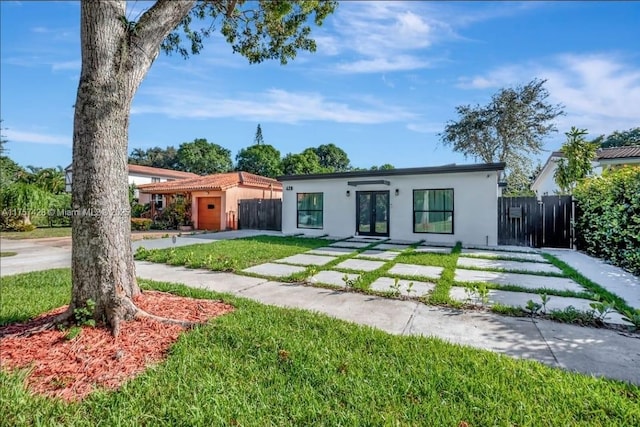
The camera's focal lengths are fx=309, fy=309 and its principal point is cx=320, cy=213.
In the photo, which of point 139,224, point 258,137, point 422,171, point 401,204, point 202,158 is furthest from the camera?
point 258,137

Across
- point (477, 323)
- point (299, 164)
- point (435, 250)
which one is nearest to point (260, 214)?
point (435, 250)

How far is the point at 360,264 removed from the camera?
7363 mm

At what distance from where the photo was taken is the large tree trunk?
10.2ft

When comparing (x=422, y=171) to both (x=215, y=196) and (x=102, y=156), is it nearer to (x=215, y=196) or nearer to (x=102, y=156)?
(x=102, y=156)

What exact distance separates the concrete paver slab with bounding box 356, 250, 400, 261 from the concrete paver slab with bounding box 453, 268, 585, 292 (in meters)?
2.00

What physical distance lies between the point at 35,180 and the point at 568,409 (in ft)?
104

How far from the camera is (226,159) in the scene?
40.5 metres

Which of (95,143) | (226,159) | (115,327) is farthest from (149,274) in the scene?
(226,159)

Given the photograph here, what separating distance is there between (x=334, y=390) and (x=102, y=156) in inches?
123

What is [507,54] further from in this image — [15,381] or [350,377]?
[15,381]

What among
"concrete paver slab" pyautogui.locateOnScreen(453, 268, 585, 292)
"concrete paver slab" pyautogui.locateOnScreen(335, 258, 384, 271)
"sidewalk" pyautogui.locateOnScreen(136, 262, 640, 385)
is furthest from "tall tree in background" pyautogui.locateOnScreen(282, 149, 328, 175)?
"sidewalk" pyautogui.locateOnScreen(136, 262, 640, 385)

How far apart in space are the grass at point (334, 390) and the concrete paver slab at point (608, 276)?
3.23 metres

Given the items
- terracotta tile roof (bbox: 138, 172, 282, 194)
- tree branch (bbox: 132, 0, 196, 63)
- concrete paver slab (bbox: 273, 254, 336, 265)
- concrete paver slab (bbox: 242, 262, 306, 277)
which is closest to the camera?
tree branch (bbox: 132, 0, 196, 63)

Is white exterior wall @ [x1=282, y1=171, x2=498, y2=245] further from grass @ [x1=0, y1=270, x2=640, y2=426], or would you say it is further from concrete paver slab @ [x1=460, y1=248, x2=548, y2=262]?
grass @ [x1=0, y1=270, x2=640, y2=426]
